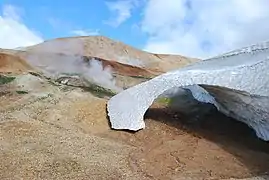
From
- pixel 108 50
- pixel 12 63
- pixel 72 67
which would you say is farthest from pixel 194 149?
pixel 108 50

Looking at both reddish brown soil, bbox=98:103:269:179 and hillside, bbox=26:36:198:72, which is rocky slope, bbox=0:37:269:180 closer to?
reddish brown soil, bbox=98:103:269:179

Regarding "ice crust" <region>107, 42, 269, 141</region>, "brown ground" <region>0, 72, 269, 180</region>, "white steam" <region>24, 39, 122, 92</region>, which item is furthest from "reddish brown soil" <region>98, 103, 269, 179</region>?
"white steam" <region>24, 39, 122, 92</region>

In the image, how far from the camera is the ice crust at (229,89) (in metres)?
8.20

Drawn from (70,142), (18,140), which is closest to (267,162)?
(70,142)

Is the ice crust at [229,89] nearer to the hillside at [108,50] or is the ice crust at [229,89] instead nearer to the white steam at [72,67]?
the white steam at [72,67]

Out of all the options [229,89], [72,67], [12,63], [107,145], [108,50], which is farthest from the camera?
[108,50]

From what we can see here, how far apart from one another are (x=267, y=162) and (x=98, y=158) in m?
2.83

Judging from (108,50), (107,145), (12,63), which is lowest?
(107,145)

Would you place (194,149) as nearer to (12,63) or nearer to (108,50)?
(12,63)

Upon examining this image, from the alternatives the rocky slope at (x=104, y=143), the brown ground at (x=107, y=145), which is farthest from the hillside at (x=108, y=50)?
the brown ground at (x=107, y=145)

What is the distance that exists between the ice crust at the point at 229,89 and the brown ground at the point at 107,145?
297mm

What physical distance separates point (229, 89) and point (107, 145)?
2.51 m

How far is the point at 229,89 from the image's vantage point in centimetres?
836

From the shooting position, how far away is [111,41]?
29.0 m
